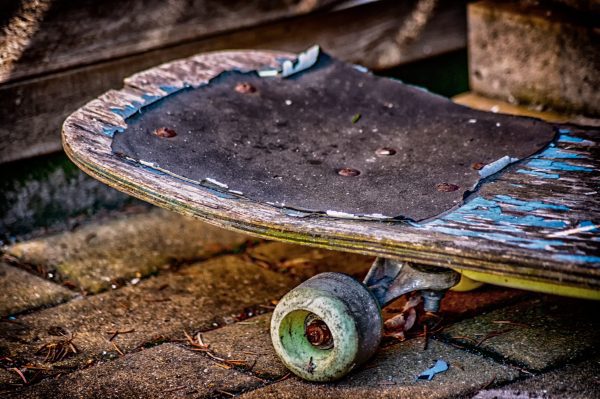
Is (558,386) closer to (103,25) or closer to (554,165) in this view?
(554,165)

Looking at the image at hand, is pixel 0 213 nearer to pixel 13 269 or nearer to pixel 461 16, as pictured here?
pixel 13 269

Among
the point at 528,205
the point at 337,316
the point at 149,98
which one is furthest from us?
the point at 149,98

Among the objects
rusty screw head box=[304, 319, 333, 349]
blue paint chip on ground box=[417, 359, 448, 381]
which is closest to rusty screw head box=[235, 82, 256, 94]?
rusty screw head box=[304, 319, 333, 349]

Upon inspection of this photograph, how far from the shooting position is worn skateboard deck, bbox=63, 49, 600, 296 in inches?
66.8

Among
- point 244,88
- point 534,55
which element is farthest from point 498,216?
point 534,55

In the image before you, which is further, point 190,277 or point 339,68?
point 339,68

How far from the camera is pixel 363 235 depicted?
1.73 metres

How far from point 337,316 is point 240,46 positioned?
64.0 inches

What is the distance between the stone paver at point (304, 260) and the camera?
8.39 feet

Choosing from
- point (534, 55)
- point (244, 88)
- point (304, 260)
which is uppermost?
point (244, 88)

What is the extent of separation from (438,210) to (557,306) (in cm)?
55

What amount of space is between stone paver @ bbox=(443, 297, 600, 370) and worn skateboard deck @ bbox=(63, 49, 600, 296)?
374 mm

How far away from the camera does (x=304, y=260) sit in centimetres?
263


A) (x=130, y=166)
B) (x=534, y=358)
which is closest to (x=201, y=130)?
(x=130, y=166)
